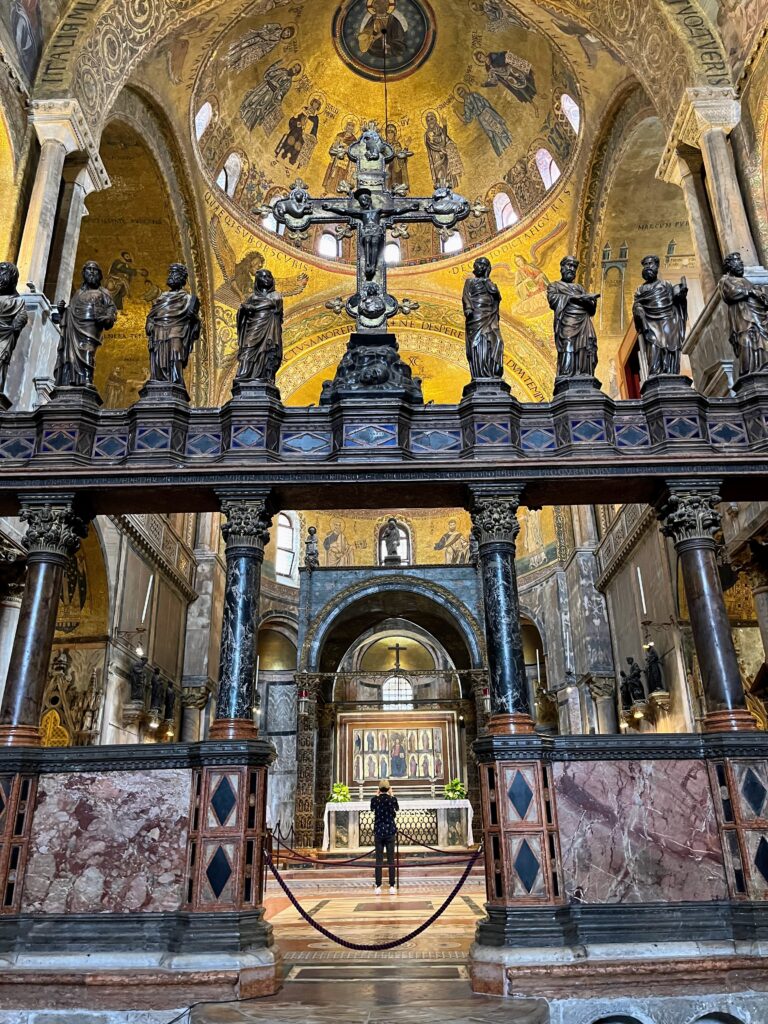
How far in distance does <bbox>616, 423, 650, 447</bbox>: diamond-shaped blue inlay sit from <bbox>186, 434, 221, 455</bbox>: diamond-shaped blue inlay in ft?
11.8

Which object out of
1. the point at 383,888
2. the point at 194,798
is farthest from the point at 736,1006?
the point at 383,888

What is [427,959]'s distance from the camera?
20.3ft

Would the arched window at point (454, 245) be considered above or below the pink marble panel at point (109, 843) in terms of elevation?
above

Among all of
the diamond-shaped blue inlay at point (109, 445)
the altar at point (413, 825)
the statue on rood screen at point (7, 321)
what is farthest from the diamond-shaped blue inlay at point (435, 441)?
the altar at point (413, 825)

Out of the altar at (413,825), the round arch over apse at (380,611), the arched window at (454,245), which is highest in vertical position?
the arched window at (454,245)

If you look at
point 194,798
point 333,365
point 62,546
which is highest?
point 333,365

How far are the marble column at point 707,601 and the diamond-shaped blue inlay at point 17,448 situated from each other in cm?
558

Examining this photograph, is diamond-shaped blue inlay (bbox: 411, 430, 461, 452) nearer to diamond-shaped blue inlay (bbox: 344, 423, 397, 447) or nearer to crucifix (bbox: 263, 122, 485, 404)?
diamond-shaped blue inlay (bbox: 344, 423, 397, 447)

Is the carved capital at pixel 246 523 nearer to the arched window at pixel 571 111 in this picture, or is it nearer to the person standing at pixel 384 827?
the person standing at pixel 384 827

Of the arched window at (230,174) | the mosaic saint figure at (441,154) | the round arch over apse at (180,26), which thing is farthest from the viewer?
the mosaic saint figure at (441,154)

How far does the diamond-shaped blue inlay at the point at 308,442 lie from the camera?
7188 mm

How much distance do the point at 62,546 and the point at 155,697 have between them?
10.1m

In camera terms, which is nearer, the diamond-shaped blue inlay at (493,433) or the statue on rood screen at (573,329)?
the diamond-shaped blue inlay at (493,433)

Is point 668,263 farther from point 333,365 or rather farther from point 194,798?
point 194,798
